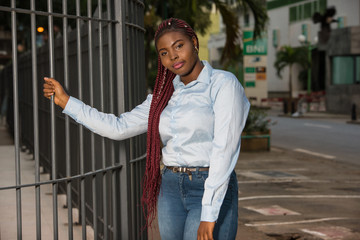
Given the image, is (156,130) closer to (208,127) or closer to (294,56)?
(208,127)

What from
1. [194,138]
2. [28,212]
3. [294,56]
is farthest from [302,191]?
[294,56]

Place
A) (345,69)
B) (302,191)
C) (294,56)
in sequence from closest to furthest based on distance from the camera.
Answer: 1. (302,191)
2. (345,69)
3. (294,56)

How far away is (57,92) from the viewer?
3.69m

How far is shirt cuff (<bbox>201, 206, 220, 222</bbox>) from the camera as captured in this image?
3.07 m

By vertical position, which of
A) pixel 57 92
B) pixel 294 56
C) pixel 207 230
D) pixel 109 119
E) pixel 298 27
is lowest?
pixel 207 230

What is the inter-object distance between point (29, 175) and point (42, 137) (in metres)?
0.70

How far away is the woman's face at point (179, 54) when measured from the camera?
3.27 m

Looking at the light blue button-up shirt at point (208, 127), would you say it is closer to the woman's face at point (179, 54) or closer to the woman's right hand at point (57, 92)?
the woman's face at point (179, 54)

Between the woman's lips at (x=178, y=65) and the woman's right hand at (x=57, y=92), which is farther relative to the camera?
the woman's right hand at (x=57, y=92)

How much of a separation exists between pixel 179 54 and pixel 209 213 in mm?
833

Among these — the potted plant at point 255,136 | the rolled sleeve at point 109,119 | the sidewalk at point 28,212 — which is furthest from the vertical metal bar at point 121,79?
the potted plant at point 255,136

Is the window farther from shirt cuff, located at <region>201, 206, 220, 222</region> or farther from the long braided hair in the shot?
shirt cuff, located at <region>201, 206, 220, 222</region>

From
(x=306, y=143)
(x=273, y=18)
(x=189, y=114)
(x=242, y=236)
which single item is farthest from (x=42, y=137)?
(x=273, y=18)

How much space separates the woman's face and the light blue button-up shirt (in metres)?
0.06
